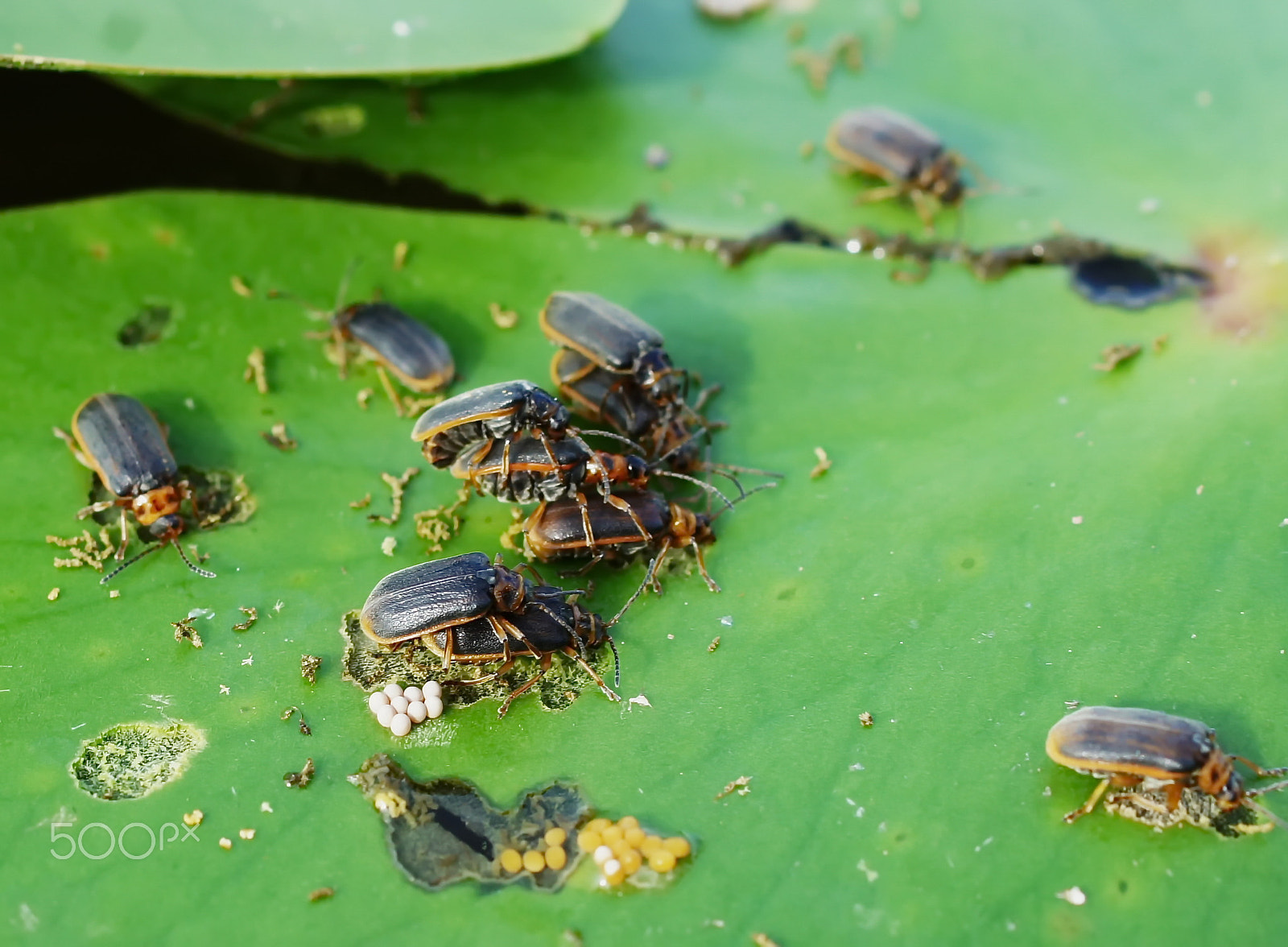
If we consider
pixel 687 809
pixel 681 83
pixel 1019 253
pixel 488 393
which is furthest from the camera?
pixel 681 83

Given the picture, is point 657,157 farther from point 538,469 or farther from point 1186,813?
point 1186,813

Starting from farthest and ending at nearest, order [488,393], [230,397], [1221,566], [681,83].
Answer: [681,83]
[230,397]
[488,393]
[1221,566]

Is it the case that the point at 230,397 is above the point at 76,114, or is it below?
below

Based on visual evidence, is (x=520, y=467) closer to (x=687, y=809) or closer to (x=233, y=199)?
(x=687, y=809)

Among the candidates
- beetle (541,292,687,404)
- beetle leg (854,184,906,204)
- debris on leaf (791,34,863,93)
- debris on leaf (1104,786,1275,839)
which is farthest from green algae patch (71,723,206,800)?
debris on leaf (791,34,863,93)

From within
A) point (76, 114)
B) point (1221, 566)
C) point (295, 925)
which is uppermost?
point (76, 114)

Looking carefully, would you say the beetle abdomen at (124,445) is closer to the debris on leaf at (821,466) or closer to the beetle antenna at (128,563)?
the beetle antenna at (128,563)

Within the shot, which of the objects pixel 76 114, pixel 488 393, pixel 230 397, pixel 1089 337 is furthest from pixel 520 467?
pixel 76 114
